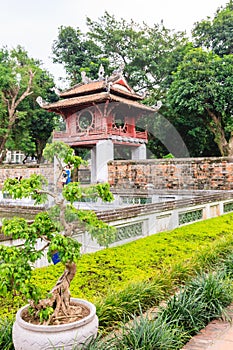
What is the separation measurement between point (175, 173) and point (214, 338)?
14131 millimetres

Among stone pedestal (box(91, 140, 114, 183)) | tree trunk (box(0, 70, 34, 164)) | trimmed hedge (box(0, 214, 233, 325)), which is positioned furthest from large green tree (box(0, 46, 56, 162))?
trimmed hedge (box(0, 214, 233, 325))

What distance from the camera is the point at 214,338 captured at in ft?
10.1

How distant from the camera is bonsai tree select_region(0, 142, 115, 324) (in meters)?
2.45

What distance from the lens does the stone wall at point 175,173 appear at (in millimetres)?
15875

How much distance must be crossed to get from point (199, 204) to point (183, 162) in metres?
7.89

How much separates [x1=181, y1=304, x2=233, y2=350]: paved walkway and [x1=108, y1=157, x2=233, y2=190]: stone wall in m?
13.0

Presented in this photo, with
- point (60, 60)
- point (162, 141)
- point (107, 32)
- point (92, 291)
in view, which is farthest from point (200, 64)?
point (92, 291)

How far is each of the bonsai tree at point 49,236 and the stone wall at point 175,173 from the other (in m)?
13.7

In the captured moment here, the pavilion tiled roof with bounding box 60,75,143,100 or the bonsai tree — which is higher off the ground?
the pavilion tiled roof with bounding box 60,75,143,100

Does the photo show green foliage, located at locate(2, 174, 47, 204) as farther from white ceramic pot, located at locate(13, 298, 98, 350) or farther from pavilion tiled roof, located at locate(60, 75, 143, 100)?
pavilion tiled roof, located at locate(60, 75, 143, 100)

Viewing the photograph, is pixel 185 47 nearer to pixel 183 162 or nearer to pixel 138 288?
pixel 183 162

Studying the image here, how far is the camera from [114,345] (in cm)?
267

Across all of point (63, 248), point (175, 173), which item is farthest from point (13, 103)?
point (63, 248)

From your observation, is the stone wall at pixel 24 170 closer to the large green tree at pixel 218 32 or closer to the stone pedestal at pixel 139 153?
the stone pedestal at pixel 139 153
